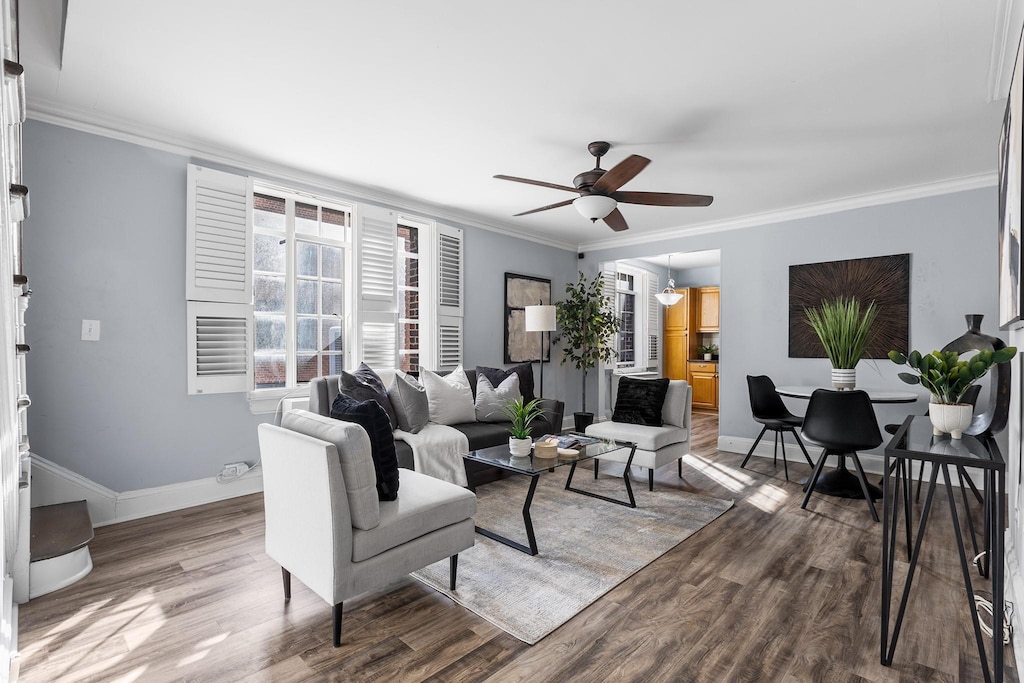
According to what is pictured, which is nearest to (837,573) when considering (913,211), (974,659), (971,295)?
(974,659)

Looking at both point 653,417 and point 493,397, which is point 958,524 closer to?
point 653,417

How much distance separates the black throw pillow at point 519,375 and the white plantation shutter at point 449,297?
0.51 metres

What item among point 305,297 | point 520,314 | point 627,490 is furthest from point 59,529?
point 520,314

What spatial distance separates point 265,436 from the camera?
2.33 meters

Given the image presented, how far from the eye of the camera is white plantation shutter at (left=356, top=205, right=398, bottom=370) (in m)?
4.55

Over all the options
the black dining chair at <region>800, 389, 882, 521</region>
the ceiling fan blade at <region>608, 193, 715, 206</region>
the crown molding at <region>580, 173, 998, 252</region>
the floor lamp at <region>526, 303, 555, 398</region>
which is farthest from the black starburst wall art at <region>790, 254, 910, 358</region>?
the floor lamp at <region>526, 303, 555, 398</region>

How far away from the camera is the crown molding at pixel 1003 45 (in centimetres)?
204

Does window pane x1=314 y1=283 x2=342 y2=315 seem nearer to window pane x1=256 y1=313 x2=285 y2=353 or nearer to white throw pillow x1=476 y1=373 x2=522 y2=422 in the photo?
window pane x1=256 y1=313 x2=285 y2=353

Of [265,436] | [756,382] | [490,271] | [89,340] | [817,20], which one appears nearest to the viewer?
[817,20]

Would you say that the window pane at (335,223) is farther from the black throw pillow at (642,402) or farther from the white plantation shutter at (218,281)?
the black throw pillow at (642,402)

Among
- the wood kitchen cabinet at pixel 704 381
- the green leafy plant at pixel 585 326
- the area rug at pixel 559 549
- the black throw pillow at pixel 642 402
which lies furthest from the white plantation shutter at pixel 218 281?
the wood kitchen cabinet at pixel 704 381

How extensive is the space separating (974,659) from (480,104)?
3.32 m

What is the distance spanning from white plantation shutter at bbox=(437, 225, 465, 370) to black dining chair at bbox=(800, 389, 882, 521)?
318 centimetres

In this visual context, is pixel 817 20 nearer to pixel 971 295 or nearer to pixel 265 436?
pixel 265 436
